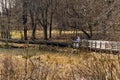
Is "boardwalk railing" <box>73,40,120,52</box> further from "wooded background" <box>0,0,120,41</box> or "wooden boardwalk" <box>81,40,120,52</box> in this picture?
"wooded background" <box>0,0,120,41</box>

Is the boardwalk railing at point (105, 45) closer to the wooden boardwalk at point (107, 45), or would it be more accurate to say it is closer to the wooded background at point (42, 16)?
the wooden boardwalk at point (107, 45)

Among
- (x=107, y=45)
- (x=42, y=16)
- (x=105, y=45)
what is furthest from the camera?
(x=42, y=16)

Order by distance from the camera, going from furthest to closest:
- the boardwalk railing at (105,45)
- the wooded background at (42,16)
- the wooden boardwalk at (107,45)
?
the wooded background at (42,16)
the boardwalk railing at (105,45)
the wooden boardwalk at (107,45)

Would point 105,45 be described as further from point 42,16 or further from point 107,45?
point 42,16

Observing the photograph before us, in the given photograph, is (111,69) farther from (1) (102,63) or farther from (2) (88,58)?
(2) (88,58)

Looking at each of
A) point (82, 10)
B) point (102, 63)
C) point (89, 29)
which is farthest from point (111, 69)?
point (89, 29)

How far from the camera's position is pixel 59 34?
49031 millimetres

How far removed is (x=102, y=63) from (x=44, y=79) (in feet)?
4.35

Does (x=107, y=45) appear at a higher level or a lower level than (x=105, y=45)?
higher

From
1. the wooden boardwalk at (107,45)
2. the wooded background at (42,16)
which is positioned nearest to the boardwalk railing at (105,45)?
the wooden boardwalk at (107,45)

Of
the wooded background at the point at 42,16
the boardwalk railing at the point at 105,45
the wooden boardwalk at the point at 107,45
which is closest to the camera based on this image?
the wooden boardwalk at the point at 107,45

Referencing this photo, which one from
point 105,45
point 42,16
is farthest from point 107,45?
point 42,16

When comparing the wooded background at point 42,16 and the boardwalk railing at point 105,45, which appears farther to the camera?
the wooded background at point 42,16

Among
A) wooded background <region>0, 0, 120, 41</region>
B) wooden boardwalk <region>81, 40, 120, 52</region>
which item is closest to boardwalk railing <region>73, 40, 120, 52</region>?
wooden boardwalk <region>81, 40, 120, 52</region>
